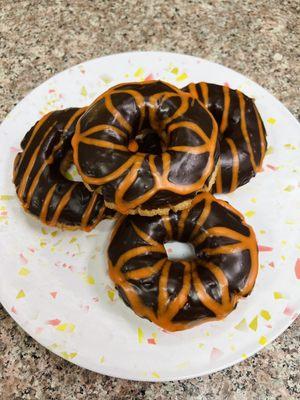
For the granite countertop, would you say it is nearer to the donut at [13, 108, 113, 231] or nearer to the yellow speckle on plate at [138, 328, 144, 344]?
the donut at [13, 108, 113, 231]

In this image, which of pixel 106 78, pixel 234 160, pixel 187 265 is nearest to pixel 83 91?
pixel 106 78

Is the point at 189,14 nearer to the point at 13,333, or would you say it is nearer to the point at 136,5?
the point at 136,5

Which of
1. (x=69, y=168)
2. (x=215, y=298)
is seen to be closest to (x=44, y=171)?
(x=69, y=168)

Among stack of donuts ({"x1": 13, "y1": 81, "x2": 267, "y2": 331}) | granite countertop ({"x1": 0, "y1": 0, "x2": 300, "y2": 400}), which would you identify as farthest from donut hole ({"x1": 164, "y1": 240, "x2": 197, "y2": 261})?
granite countertop ({"x1": 0, "y1": 0, "x2": 300, "y2": 400})

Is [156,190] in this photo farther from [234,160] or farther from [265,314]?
[265,314]

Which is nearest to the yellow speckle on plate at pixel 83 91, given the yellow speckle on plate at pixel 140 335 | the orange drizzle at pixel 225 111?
the orange drizzle at pixel 225 111
